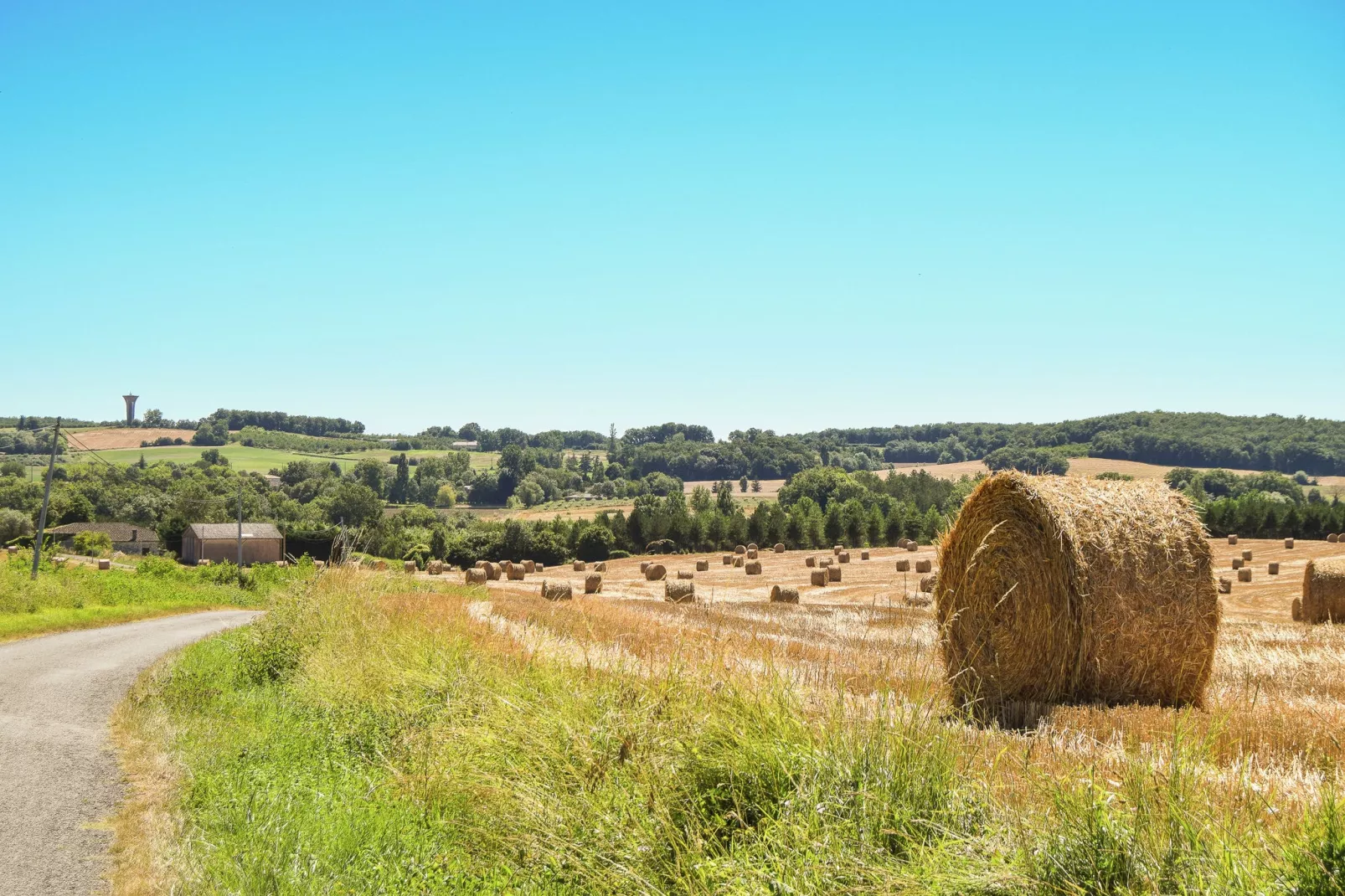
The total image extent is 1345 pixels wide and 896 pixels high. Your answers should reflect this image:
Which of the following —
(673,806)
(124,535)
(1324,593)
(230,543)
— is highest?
(673,806)

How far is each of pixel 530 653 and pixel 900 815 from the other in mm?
6136

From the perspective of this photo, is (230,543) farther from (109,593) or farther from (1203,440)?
(1203,440)

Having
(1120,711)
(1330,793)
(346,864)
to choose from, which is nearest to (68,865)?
(346,864)

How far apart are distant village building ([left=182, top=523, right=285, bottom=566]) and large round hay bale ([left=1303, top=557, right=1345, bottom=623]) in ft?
237

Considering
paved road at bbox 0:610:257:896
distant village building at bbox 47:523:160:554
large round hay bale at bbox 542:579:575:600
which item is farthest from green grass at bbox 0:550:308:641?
distant village building at bbox 47:523:160:554

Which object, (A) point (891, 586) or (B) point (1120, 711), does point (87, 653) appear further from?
(A) point (891, 586)

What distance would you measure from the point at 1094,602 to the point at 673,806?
7169 millimetres

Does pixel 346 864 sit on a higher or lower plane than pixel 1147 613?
lower

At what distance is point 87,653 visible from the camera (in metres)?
19.5

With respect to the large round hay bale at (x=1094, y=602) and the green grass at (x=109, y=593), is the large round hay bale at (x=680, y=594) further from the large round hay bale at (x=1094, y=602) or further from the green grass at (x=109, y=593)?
the large round hay bale at (x=1094, y=602)

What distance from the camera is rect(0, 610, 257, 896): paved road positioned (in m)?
7.60

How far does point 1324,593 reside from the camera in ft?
69.4

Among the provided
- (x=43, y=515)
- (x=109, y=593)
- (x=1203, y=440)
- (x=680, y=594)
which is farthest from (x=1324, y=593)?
(x=1203, y=440)

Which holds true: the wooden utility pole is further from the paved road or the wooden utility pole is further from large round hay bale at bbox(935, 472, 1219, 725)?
large round hay bale at bbox(935, 472, 1219, 725)
